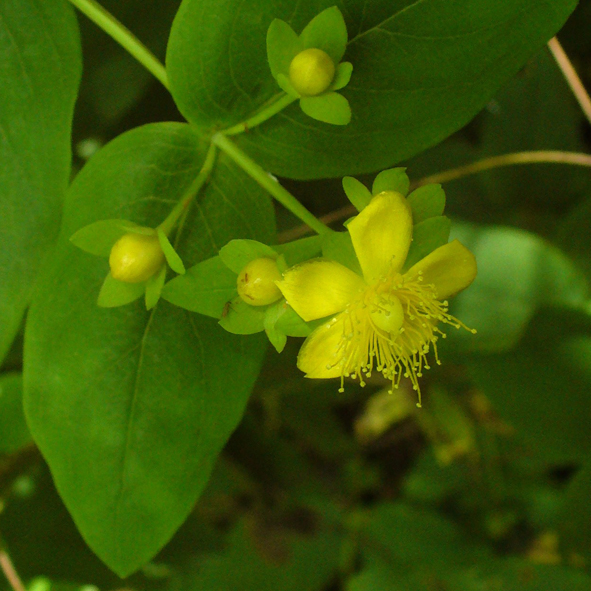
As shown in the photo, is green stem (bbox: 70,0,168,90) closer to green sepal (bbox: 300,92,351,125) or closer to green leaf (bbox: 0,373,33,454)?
green sepal (bbox: 300,92,351,125)

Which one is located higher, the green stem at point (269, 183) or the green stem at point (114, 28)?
the green stem at point (114, 28)

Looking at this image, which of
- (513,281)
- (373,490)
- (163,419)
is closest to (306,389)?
(373,490)

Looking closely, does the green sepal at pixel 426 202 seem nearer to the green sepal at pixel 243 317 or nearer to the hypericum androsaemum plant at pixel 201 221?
the hypericum androsaemum plant at pixel 201 221

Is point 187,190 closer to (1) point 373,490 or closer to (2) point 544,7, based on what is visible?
(2) point 544,7

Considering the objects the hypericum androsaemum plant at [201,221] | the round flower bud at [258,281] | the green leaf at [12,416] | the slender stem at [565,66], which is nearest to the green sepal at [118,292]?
the hypericum androsaemum plant at [201,221]

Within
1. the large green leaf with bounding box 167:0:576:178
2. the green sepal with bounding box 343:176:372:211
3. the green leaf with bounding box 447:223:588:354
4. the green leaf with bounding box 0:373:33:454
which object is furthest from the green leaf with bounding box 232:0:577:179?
the green leaf with bounding box 0:373:33:454

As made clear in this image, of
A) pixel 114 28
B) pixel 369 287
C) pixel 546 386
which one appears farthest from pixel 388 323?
pixel 546 386
